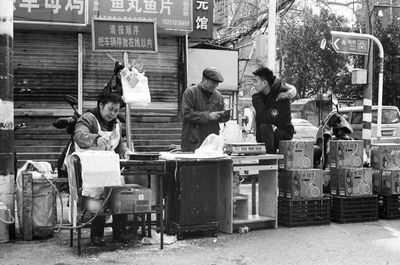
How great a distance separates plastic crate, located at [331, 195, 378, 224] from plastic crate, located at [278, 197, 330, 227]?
204mm

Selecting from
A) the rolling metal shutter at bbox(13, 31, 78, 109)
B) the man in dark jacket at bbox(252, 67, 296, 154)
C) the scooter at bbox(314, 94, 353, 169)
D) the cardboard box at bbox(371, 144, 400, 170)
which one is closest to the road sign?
the scooter at bbox(314, 94, 353, 169)

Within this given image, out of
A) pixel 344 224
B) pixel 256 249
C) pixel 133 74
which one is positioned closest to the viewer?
pixel 256 249

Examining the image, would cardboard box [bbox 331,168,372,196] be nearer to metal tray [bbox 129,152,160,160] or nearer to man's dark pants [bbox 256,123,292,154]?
man's dark pants [bbox 256,123,292,154]

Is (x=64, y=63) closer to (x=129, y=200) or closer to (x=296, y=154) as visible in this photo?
(x=296, y=154)

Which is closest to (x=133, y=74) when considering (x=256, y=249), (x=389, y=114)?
(x=256, y=249)

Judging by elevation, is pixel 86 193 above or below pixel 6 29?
below

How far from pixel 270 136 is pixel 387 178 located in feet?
5.98

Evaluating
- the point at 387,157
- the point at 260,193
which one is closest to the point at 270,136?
the point at 260,193

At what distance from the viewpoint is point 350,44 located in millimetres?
11141

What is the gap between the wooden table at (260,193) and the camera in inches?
254

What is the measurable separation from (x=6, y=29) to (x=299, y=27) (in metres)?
25.7

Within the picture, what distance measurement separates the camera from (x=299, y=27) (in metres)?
30.0

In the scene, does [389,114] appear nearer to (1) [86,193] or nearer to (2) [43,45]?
(2) [43,45]

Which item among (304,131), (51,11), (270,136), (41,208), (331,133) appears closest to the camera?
(41,208)
